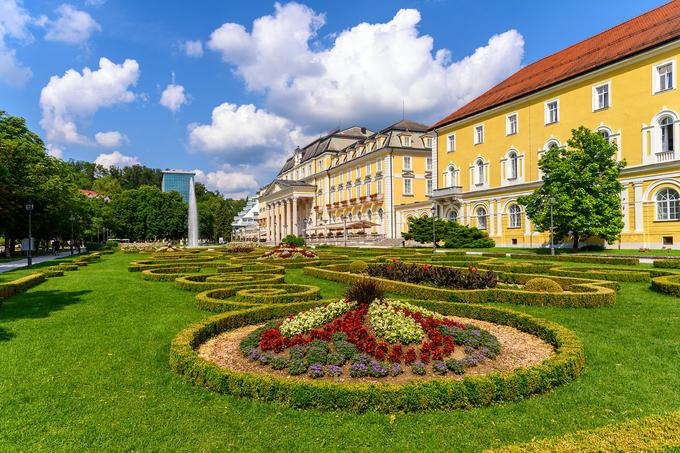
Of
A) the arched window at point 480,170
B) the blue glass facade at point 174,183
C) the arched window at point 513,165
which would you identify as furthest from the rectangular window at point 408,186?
the blue glass facade at point 174,183

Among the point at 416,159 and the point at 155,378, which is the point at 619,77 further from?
the point at 155,378

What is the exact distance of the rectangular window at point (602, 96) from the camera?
29.9 m

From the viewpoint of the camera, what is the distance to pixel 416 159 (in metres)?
55.3

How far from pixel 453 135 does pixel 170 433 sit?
43922mm

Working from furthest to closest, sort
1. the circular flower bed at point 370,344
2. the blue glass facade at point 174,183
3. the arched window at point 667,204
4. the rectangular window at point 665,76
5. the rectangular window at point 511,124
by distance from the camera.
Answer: the blue glass facade at point 174,183 < the rectangular window at point 511,124 < the rectangular window at point 665,76 < the arched window at point 667,204 < the circular flower bed at point 370,344

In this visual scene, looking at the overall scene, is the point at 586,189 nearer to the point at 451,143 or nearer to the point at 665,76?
the point at 665,76

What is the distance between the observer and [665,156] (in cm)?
2639

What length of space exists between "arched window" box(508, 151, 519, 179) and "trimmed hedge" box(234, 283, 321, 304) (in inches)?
1200

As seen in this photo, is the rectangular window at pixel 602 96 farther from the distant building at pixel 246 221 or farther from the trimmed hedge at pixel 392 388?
the distant building at pixel 246 221

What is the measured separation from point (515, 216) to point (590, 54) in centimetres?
1375

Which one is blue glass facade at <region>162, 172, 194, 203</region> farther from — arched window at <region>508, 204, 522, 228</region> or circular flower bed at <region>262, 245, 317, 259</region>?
circular flower bed at <region>262, 245, 317, 259</region>

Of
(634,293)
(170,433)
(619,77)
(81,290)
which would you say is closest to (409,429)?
(170,433)

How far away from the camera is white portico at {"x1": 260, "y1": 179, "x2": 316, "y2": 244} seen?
74188mm

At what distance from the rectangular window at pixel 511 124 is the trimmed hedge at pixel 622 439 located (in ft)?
122
